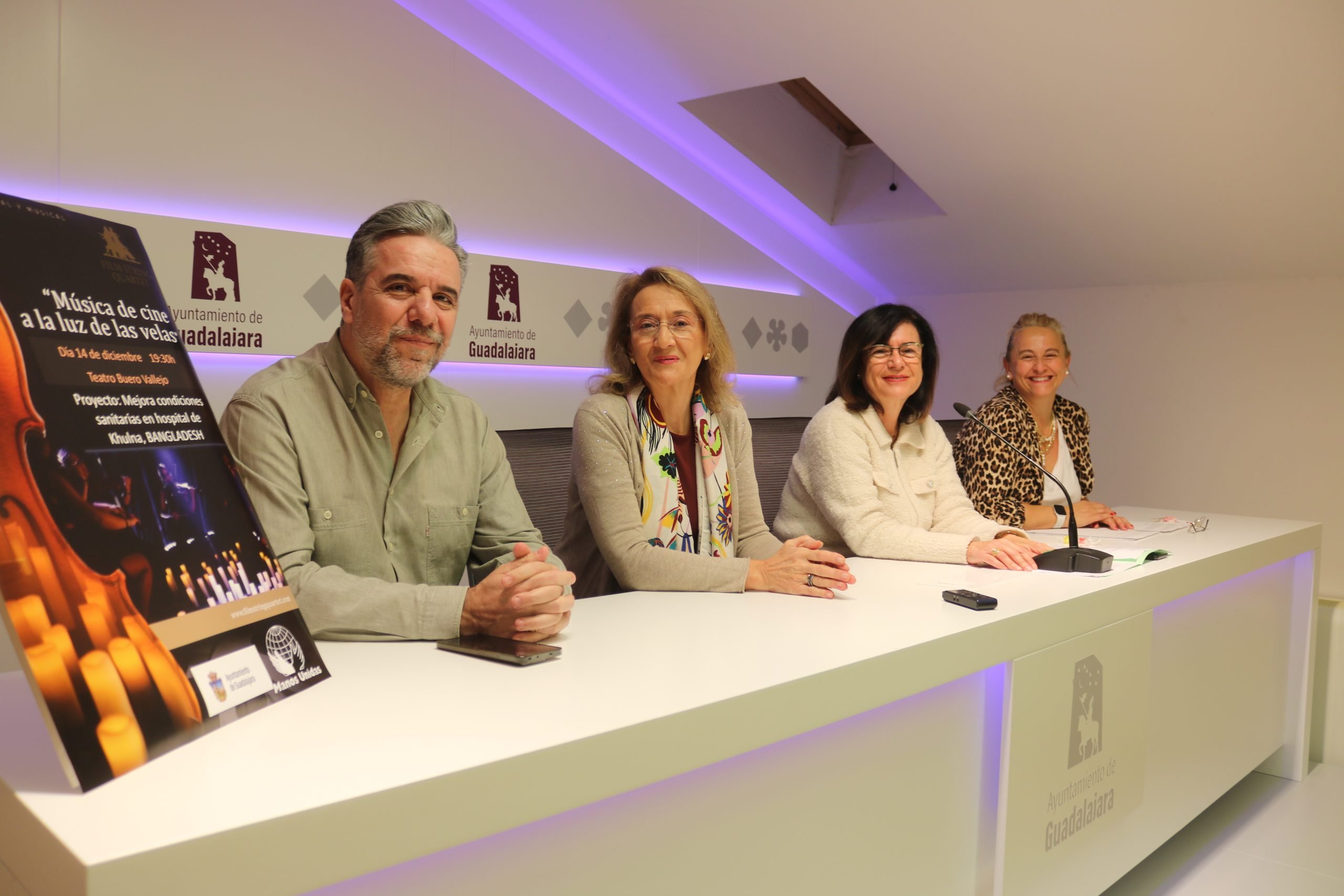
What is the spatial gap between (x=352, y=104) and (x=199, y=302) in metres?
0.98

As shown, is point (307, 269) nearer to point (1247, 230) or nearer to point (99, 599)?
point (99, 599)

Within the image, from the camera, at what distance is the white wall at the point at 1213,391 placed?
440 cm

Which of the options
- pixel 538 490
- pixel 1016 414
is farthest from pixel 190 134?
pixel 1016 414

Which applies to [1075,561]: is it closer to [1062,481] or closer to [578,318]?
[1062,481]

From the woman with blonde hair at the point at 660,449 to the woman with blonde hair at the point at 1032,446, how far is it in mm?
947

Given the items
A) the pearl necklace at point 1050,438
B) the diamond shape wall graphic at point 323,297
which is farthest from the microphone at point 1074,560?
the diamond shape wall graphic at point 323,297

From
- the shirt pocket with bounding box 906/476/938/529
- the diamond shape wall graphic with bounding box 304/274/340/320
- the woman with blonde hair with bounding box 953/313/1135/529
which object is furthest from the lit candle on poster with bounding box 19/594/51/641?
the diamond shape wall graphic with bounding box 304/274/340/320

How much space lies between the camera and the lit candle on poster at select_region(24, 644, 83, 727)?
2.24 feet

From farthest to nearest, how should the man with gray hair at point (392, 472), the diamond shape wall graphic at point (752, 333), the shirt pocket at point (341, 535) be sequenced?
the diamond shape wall graphic at point (752, 333) < the shirt pocket at point (341, 535) < the man with gray hair at point (392, 472)

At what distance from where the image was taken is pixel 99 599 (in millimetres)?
761

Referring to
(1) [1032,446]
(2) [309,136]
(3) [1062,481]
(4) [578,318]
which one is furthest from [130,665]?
(4) [578,318]

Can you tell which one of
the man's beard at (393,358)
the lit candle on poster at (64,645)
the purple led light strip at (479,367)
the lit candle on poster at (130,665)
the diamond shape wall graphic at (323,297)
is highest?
the diamond shape wall graphic at (323,297)

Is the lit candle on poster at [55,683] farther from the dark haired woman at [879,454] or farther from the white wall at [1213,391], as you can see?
the white wall at [1213,391]

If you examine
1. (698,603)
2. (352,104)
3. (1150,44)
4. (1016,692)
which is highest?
(1150,44)
